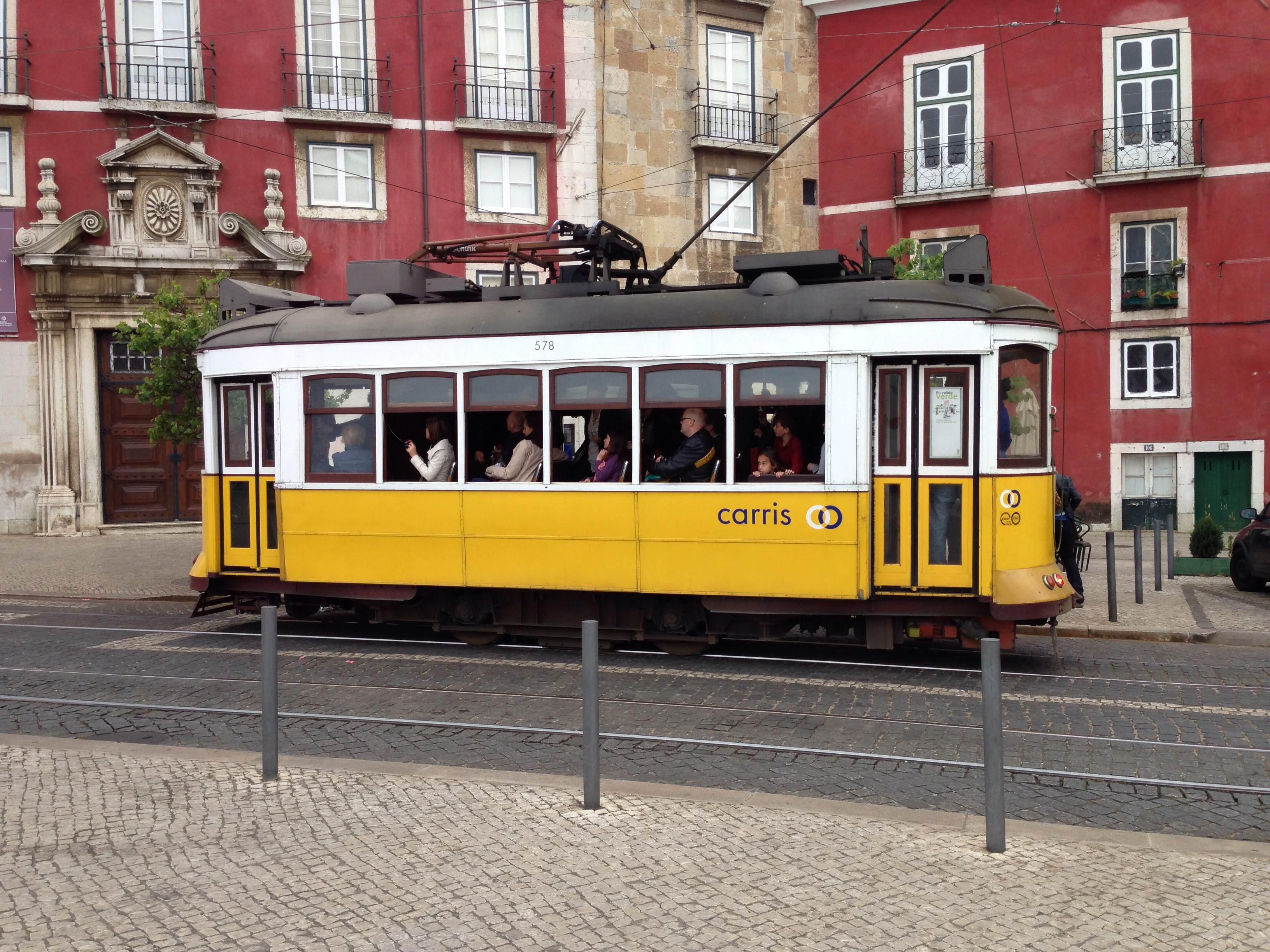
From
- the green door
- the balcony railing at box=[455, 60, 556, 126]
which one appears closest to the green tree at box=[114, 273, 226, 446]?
the balcony railing at box=[455, 60, 556, 126]

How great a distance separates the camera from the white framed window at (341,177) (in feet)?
83.2

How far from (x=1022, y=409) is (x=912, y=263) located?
38.2ft

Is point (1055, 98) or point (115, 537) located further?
point (1055, 98)

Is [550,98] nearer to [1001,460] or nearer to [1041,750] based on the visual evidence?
[1001,460]

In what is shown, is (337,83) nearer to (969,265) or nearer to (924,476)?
(969,265)

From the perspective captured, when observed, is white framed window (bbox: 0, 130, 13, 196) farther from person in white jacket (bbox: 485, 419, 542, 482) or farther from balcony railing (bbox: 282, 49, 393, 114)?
person in white jacket (bbox: 485, 419, 542, 482)

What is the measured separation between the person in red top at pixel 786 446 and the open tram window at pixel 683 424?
17.2 inches

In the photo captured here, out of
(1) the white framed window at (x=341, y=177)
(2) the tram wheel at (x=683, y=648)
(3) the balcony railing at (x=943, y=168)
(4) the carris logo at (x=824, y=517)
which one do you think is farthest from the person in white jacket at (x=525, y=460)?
(3) the balcony railing at (x=943, y=168)

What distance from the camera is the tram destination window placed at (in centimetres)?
1112

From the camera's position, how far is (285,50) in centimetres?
2491

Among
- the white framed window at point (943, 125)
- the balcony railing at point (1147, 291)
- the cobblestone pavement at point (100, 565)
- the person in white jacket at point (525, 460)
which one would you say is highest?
the white framed window at point (943, 125)

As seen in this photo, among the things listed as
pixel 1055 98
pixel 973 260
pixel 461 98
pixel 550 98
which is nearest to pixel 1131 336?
pixel 1055 98

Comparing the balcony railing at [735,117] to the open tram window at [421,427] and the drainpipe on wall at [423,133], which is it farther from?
the open tram window at [421,427]

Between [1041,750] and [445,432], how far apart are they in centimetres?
625
